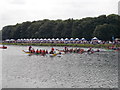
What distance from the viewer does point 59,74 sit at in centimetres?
2847

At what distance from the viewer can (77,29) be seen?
3588 inches

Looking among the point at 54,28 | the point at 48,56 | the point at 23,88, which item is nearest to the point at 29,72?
the point at 23,88

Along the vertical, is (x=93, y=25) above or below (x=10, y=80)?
above

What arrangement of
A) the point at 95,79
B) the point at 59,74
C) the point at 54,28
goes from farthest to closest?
1. the point at 54,28
2. the point at 59,74
3. the point at 95,79

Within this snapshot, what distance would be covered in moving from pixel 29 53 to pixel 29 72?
2144cm

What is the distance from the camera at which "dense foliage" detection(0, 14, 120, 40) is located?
265ft

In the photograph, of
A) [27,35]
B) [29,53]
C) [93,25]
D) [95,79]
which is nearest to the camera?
[95,79]

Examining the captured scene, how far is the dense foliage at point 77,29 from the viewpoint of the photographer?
80625mm

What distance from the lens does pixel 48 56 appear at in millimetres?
48031

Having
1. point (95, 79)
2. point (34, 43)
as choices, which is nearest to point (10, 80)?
point (95, 79)

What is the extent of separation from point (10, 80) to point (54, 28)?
8305 cm

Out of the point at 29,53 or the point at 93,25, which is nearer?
the point at 29,53

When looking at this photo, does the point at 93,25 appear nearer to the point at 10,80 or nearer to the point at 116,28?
the point at 116,28

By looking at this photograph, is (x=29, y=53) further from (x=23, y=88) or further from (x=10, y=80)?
(x=23, y=88)
